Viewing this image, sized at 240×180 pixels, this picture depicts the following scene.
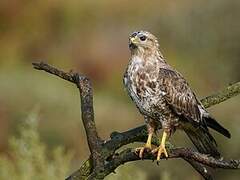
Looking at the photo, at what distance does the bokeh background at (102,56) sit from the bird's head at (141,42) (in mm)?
6219

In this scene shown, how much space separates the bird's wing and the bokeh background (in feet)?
20.5

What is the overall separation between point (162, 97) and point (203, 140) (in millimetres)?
331

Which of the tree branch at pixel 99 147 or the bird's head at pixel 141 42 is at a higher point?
the bird's head at pixel 141 42

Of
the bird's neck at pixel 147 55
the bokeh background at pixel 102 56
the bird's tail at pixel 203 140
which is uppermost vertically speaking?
the bokeh background at pixel 102 56

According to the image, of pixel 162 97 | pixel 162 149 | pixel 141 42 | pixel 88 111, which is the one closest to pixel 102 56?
pixel 141 42

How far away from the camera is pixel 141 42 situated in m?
5.89

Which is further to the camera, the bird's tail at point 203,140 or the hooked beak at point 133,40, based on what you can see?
the hooked beak at point 133,40

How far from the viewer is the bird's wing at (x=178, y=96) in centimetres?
574

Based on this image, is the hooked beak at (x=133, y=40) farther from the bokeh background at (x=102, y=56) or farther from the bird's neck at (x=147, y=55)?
Result: the bokeh background at (x=102, y=56)

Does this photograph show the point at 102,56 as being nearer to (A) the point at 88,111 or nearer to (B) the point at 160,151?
(B) the point at 160,151

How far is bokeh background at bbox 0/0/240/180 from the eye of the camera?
16094mm

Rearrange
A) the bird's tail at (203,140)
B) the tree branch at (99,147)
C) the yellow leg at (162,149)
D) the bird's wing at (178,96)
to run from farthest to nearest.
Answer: the bird's wing at (178,96)
the bird's tail at (203,140)
the yellow leg at (162,149)
the tree branch at (99,147)

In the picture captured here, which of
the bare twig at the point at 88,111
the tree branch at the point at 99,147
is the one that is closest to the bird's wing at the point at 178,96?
the tree branch at the point at 99,147

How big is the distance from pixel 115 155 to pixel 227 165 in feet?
2.09
